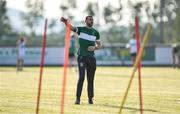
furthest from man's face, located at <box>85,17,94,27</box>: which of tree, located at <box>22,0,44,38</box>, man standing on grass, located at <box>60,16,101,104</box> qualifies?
tree, located at <box>22,0,44,38</box>

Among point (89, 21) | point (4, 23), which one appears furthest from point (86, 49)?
point (4, 23)

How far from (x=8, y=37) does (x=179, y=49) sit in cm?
2354

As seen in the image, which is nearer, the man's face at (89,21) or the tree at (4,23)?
the man's face at (89,21)

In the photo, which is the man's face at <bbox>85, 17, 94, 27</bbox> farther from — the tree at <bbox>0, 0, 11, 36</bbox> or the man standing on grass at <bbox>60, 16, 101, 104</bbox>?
the tree at <bbox>0, 0, 11, 36</bbox>

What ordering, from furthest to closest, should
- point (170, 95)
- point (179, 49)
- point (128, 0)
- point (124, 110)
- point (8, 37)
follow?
1. point (128, 0)
2. point (8, 37)
3. point (179, 49)
4. point (170, 95)
5. point (124, 110)

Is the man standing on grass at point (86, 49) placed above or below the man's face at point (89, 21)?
below

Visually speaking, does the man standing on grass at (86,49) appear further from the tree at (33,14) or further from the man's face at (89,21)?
the tree at (33,14)

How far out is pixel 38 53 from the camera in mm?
53531

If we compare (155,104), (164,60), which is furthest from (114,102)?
(164,60)

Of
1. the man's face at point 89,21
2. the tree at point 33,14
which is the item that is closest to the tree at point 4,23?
the tree at point 33,14

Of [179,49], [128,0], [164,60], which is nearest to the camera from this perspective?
[179,49]

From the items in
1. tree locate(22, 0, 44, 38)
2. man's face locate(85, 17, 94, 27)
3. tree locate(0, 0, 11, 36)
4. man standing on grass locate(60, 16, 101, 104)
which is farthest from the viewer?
tree locate(22, 0, 44, 38)

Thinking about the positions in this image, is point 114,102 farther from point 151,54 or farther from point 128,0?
point 128,0

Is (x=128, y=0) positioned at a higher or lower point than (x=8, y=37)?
higher
